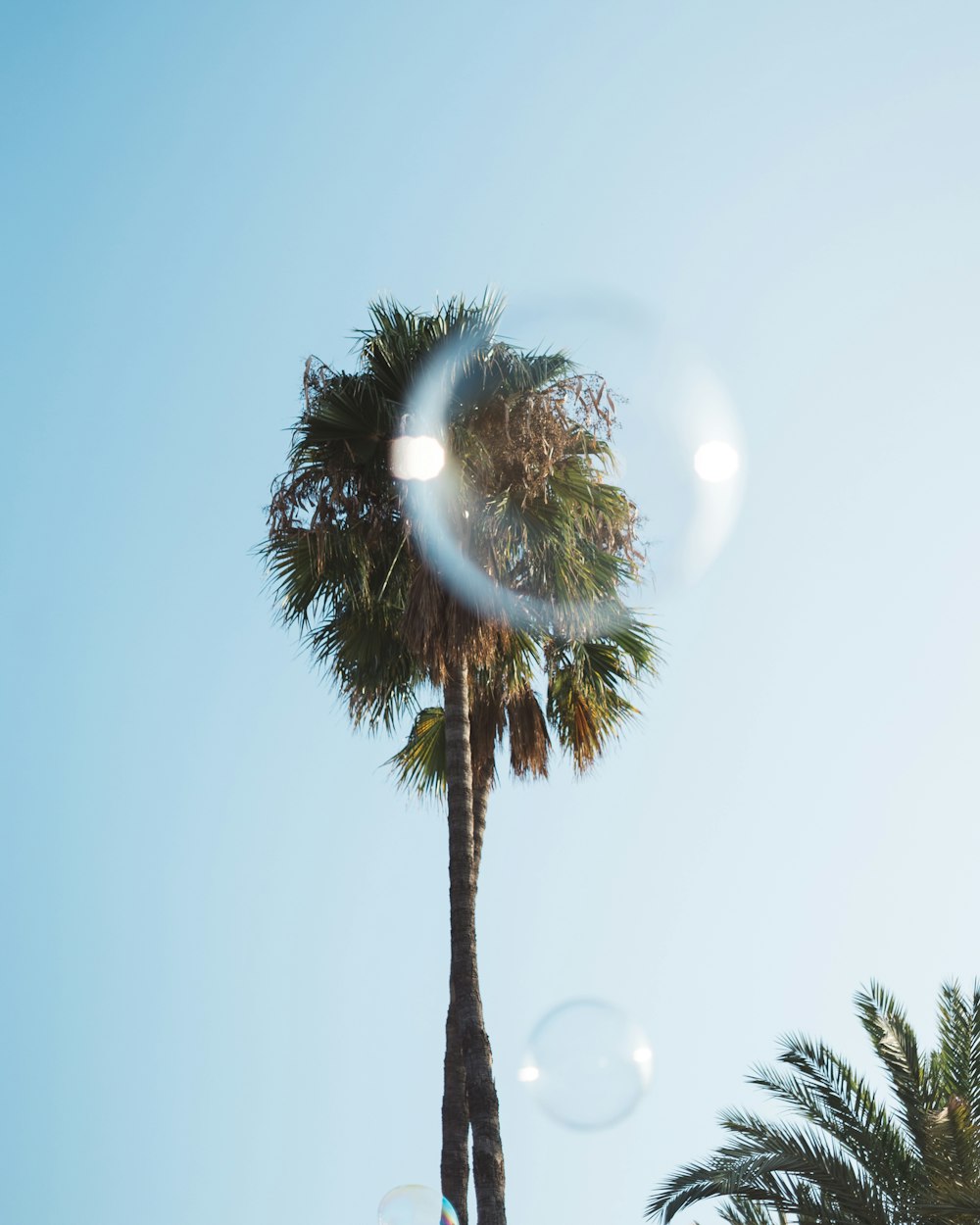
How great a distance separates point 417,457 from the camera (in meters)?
11.8

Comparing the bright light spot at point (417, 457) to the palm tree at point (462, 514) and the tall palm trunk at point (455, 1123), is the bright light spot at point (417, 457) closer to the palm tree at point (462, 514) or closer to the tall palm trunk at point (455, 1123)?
the palm tree at point (462, 514)

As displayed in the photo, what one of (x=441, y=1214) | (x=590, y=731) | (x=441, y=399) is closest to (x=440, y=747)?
(x=590, y=731)

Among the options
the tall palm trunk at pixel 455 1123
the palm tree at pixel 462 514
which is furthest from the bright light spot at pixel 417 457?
the tall palm trunk at pixel 455 1123

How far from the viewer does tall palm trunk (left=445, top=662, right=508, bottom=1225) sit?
9234 mm

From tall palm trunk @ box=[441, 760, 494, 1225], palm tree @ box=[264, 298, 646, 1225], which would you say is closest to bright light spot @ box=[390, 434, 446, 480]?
palm tree @ box=[264, 298, 646, 1225]

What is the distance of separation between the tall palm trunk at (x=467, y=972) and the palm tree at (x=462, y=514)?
22mm

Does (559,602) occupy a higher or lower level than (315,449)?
lower

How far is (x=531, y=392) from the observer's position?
39.3 ft

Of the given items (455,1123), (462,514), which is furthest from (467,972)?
(462,514)

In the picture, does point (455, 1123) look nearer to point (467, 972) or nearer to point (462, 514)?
point (467, 972)

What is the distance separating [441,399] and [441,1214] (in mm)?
7455

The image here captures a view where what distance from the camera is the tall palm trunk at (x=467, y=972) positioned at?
9.23 metres

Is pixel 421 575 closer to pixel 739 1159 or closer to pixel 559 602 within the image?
pixel 559 602

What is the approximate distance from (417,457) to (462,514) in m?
0.73
